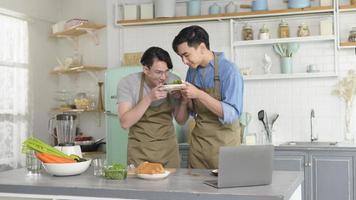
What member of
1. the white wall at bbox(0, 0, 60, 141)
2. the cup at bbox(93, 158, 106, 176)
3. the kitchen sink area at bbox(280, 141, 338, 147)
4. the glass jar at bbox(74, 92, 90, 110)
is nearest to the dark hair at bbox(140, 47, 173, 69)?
the cup at bbox(93, 158, 106, 176)

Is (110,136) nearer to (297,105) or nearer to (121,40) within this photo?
(121,40)

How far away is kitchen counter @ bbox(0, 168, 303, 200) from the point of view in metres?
2.24

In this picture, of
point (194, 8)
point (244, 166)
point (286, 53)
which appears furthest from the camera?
point (194, 8)

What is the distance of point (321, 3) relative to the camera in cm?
532

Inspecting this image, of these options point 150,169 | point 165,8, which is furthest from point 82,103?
Answer: point 150,169

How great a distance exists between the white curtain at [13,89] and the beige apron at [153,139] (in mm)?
3063

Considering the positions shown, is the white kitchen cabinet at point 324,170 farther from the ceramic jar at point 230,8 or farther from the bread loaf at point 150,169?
the bread loaf at point 150,169

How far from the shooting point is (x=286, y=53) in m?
5.49

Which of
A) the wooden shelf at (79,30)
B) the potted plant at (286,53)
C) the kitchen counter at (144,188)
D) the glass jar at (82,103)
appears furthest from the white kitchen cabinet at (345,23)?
the glass jar at (82,103)

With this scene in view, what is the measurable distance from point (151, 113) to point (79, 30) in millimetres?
3275

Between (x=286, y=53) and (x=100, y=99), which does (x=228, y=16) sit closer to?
(x=286, y=53)

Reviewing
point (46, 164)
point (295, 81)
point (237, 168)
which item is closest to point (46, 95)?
point (295, 81)

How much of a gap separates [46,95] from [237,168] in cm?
486

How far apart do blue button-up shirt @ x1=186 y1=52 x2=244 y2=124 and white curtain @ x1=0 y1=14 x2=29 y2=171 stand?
138 inches
